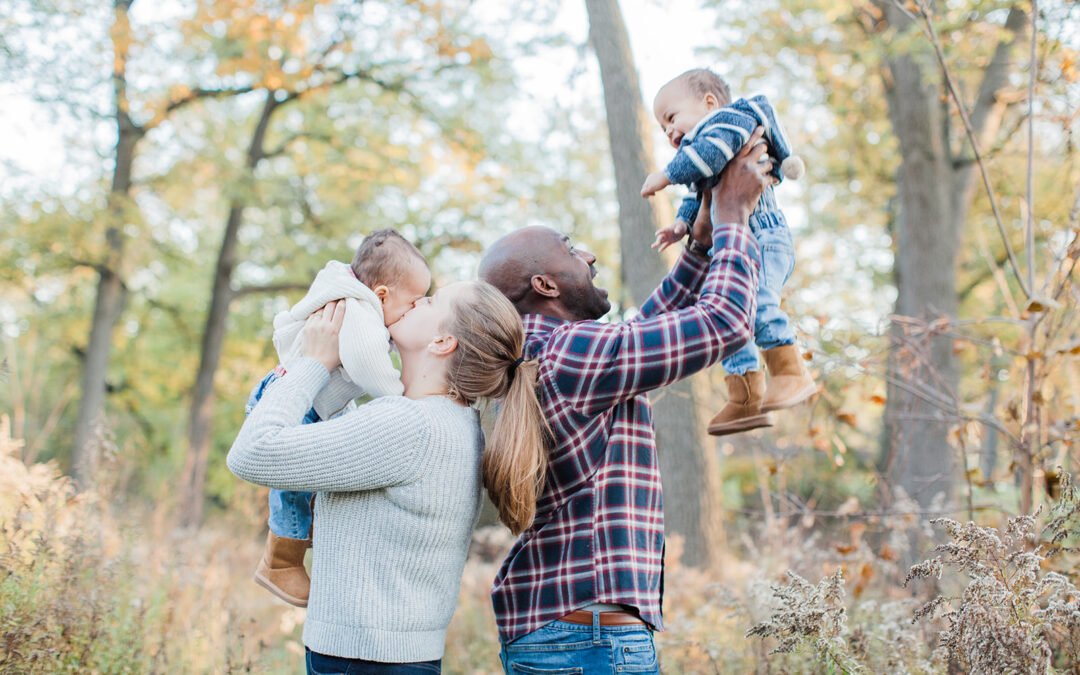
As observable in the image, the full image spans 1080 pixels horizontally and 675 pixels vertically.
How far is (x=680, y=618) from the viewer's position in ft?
15.1

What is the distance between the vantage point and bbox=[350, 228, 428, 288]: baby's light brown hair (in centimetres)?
249

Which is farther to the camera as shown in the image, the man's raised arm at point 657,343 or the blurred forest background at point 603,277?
the blurred forest background at point 603,277

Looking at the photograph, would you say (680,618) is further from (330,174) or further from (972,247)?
(972,247)

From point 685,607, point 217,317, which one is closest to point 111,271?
point 217,317

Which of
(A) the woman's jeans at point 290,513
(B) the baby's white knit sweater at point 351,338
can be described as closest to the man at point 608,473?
(B) the baby's white knit sweater at point 351,338

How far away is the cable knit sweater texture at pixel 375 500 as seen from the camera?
1973 millimetres

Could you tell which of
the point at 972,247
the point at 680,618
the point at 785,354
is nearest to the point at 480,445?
the point at 785,354

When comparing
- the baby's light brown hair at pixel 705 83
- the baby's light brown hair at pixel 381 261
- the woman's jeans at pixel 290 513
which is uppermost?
the baby's light brown hair at pixel 705 83

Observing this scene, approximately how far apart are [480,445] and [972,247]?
48.6 ft

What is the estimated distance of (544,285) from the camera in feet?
7.80

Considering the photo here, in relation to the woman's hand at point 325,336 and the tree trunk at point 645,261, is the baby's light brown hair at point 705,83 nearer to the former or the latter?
the woman's hand at point 325,336

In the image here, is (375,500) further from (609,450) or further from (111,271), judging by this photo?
(111,271)

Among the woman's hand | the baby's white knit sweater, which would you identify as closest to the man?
the baby's white knit sweater

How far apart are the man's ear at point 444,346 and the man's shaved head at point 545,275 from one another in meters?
0.26
